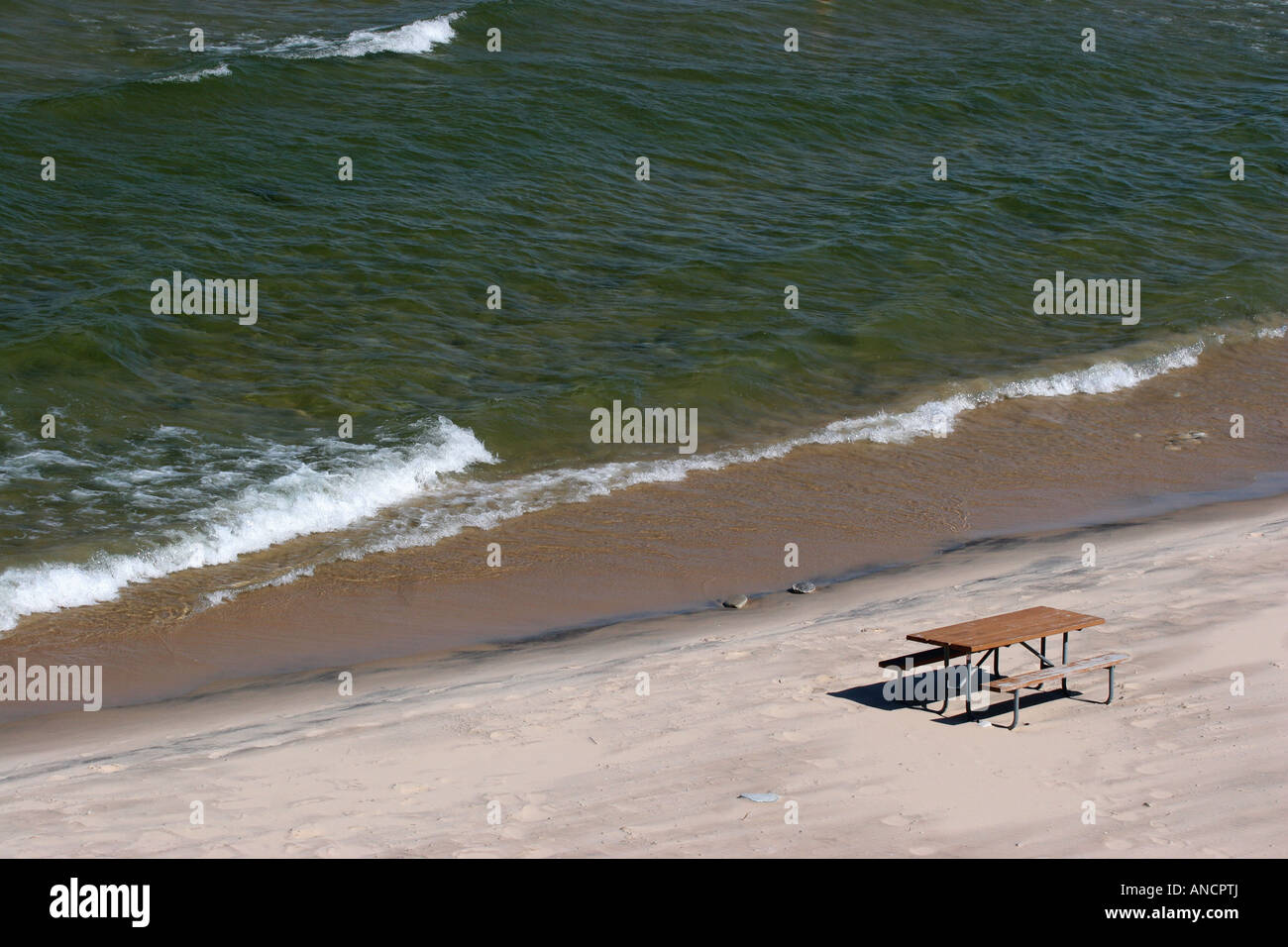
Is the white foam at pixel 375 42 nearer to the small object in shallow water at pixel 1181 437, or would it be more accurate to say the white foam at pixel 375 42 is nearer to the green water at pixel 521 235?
the green water at pixel 521 235

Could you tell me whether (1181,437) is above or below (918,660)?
above

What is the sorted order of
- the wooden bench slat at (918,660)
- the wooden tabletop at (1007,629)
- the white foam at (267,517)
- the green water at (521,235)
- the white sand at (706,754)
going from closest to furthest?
the white sand at (706,754), the wooden tabletop at (1007,629), the wooden bench slat at (918,660), the white foam at (267,517), the green water at (521,235)

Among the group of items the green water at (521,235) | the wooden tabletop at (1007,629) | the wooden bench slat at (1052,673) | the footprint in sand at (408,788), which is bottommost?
the footprint in sand at (408,788)

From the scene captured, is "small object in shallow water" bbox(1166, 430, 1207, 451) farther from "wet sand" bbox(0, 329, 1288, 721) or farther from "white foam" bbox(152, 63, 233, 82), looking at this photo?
"white foam" bbox(152, 63, 233, 82)

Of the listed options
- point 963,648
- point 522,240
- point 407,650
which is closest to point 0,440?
point 407,650

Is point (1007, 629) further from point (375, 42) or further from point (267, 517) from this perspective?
point (375, 42)

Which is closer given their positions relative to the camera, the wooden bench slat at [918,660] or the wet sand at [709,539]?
the wooden bench slat at [918,660]

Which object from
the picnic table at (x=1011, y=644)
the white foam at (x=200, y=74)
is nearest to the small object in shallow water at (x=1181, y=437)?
the picnic table at (x=1011, y=644)

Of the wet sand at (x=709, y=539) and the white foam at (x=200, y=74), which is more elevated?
the white foam at (x=200, y=74)

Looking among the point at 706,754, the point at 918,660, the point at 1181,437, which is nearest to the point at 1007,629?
the point at 918,660
